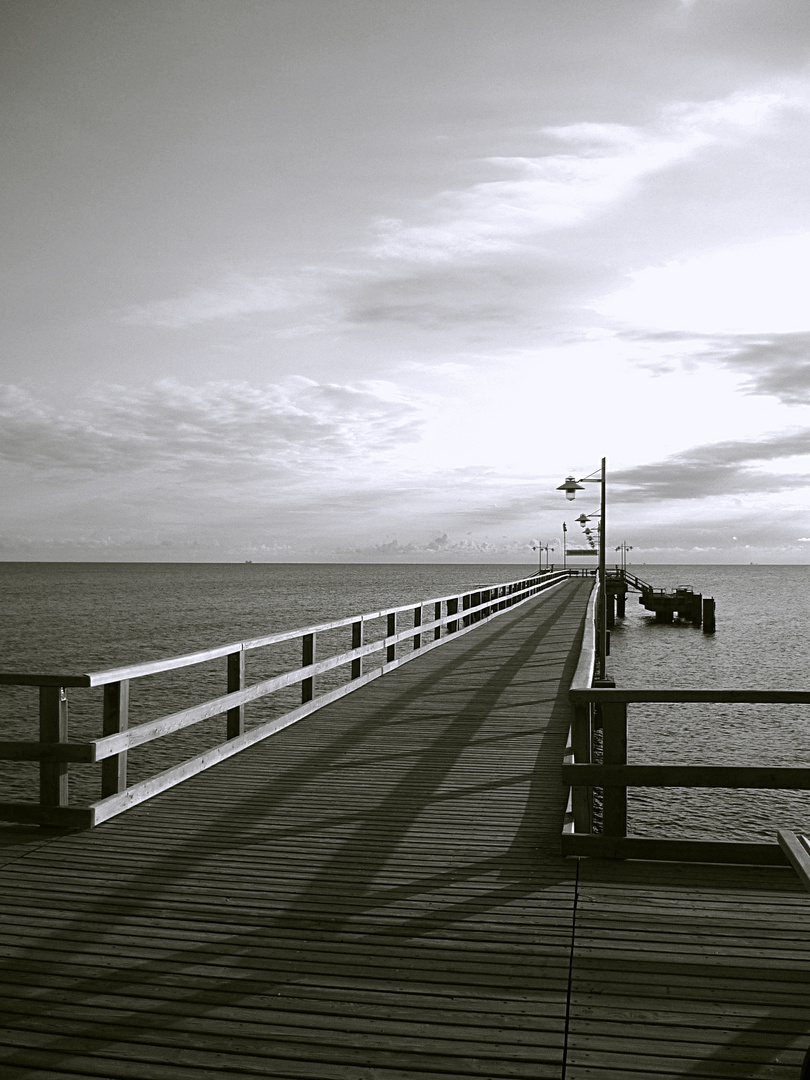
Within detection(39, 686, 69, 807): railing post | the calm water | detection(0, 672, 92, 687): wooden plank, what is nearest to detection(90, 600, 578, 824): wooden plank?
detection(39, 686, 69, 807): railing post

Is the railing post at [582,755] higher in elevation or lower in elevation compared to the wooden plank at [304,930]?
higher

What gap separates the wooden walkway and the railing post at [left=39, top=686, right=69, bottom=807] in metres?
0.25

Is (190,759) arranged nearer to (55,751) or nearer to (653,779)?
(55,751)

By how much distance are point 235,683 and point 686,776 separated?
439 cm

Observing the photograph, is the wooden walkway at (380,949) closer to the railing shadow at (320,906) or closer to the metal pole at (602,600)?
the railing shadow at (320,906)

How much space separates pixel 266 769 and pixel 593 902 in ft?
12.3

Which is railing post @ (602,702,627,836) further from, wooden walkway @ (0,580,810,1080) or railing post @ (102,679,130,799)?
railing post @ (102,679,130,799)

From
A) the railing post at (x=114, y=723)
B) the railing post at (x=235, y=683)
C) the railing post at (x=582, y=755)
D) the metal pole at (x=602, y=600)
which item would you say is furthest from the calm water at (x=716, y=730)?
the railing post at (x=114, y=723)

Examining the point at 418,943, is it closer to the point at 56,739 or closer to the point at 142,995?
the point at 142,995

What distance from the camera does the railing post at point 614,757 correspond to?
16.4 feet

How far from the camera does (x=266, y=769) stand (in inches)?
290

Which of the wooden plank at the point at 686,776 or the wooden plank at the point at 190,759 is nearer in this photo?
the wooden plank at the point at 686,776

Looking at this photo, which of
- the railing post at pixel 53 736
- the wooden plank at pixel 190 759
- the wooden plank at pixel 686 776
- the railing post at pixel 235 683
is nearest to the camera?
the wooden plank at pixel 686 776

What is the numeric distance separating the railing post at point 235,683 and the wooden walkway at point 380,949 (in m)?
1.32
